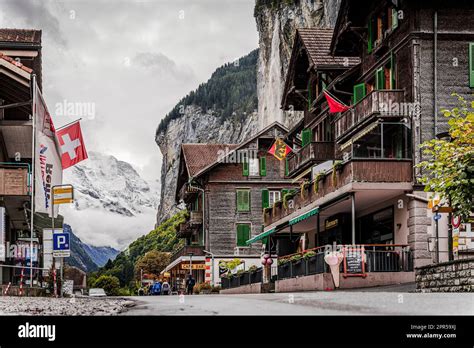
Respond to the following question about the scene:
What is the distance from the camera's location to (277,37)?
285 ft

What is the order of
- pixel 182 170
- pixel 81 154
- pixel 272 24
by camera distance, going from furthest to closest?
pixel 272 24 → pixel 182 170 → pixel 81 154

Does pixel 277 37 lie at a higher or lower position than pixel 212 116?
lower

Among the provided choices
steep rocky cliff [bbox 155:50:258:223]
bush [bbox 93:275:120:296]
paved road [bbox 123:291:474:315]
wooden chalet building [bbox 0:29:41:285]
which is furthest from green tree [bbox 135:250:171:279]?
paved road [bbox 123:291:474:315]

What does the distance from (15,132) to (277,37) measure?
54785mm

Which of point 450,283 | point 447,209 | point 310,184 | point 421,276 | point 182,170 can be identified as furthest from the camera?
point 182,170

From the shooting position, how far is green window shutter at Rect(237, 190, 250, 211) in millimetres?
62875

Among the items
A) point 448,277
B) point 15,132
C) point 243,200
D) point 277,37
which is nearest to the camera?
point 448,277

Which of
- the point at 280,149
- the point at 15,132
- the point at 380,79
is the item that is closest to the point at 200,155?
the point at 280,149

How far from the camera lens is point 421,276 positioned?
2336 centimetres

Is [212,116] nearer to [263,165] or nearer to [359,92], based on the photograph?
[263,165]

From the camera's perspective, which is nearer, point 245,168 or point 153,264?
point 245,168
